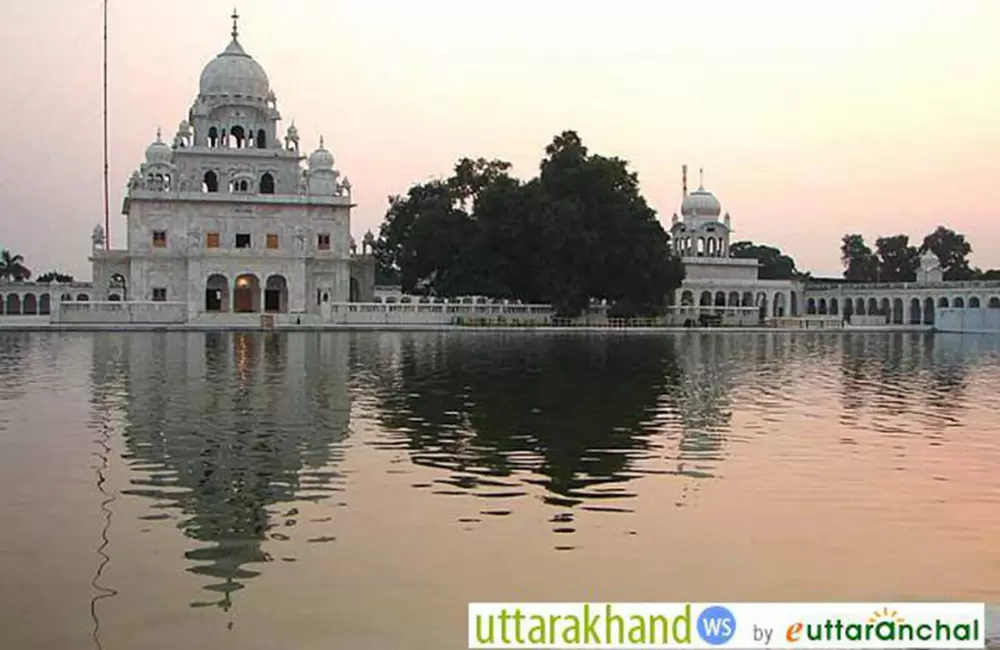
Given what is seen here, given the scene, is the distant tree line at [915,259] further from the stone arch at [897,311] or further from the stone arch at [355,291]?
the stone arch at [355,291]

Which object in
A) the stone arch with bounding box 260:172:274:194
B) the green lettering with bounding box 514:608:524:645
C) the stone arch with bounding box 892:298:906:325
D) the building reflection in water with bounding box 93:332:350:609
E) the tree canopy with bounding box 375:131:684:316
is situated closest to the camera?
the green lettering with bounding box 514:608:524:645

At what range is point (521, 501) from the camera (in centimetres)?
1159

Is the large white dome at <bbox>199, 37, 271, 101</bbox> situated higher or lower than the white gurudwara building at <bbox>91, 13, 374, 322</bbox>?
higher

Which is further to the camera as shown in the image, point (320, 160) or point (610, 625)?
point (320, 160)

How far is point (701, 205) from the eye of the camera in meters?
94.8

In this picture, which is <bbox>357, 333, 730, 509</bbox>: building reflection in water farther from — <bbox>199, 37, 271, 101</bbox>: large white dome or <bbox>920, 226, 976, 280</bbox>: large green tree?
<bbox>920, 226, 976, 280</bbox>: large green tree

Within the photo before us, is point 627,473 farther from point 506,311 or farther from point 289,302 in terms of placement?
point 289,302

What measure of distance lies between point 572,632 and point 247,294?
65.2 meters

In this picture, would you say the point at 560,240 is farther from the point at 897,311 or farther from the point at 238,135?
the point at 897,311

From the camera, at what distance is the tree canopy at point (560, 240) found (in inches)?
2454

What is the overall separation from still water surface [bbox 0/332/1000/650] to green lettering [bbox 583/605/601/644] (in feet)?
2.80

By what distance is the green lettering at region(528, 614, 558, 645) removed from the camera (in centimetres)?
679

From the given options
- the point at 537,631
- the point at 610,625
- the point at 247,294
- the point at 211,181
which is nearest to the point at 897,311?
the point at 247,294


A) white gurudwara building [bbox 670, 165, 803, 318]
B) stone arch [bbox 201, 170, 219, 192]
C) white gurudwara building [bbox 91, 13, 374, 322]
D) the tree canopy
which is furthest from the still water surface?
white gurudwara building [bbox 670, 165, 803, 318]
